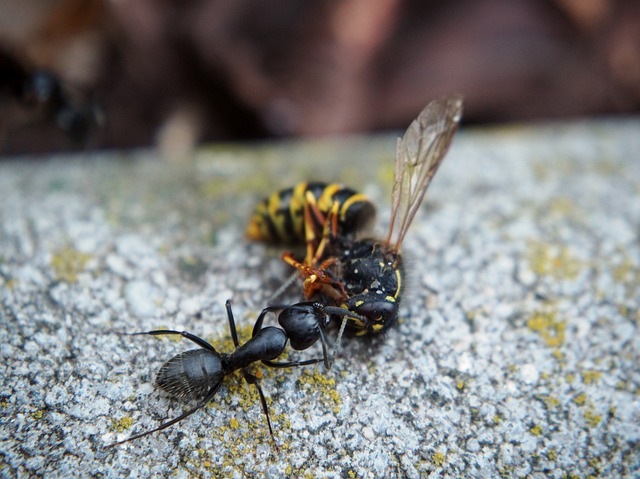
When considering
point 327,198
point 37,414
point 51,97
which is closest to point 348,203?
point 327,198

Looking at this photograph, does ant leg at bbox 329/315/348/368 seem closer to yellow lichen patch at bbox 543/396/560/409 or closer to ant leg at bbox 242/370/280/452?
ant leg at bbox 242/370/280/452

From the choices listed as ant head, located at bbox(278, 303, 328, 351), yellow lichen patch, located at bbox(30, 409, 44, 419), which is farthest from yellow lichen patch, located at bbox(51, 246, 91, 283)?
ant head, located at bbox(278, 303, 328, 351)

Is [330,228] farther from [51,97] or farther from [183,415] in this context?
[51,97]

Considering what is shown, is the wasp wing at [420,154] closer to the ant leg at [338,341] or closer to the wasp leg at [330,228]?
the wasp leg at [330,228]

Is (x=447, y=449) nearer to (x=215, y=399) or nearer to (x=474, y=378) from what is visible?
(x=474, y=378)

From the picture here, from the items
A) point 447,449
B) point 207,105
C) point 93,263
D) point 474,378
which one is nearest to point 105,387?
point 93,263

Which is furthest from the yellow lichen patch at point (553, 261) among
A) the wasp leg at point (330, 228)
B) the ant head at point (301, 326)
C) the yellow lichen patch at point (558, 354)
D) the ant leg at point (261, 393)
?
the ant leg at point (261, 393)
